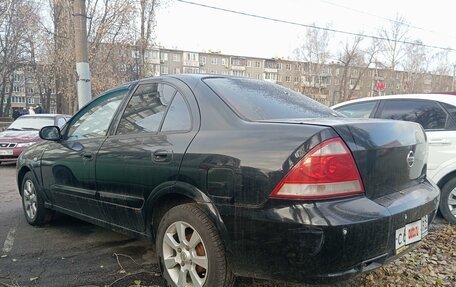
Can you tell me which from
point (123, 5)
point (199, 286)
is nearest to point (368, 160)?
point (199, 286)

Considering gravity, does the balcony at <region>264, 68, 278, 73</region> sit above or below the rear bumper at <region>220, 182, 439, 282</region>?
above

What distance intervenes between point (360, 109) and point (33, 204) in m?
4.58

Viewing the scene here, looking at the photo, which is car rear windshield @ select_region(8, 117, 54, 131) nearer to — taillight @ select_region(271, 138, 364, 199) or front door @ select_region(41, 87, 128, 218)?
front door @ select_region(41, 87, 128, 218)

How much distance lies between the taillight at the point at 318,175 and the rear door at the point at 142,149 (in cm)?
80

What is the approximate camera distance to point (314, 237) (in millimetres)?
1867

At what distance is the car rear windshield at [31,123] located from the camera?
9.73m

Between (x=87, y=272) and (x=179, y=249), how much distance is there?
3.52 ft

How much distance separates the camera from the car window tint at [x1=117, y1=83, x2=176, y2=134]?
9.20ft

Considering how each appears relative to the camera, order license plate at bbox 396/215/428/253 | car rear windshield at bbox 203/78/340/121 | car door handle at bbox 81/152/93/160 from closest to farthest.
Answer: license plate at bbox 396/215/428/253 → car rear windshield at bbox 203/78/340/121 → car door handle at bbox 81/152/93/160

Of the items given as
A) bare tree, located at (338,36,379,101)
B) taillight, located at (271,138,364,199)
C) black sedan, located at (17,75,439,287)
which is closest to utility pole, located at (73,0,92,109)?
black sedan, located at (17,75,439,287)

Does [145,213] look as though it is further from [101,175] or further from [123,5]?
[123,5]

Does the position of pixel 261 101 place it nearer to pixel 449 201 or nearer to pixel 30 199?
pixel 449 201

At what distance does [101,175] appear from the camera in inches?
120

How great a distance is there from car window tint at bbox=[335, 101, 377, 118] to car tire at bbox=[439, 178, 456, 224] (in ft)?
4.50
